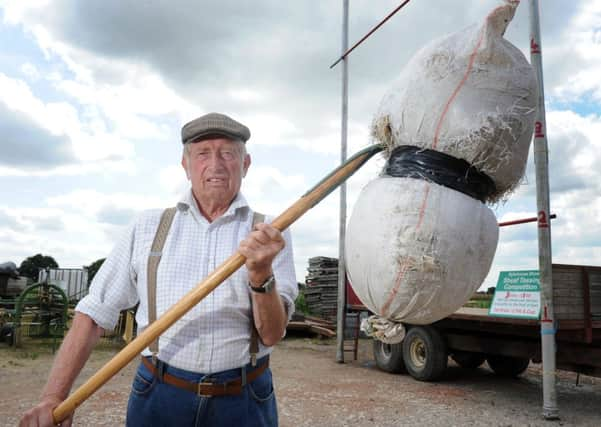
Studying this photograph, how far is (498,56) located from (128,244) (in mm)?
1375

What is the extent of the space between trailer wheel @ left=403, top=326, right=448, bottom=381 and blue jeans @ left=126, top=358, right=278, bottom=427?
231 inches

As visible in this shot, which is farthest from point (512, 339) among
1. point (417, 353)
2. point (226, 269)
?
point (226, 269)

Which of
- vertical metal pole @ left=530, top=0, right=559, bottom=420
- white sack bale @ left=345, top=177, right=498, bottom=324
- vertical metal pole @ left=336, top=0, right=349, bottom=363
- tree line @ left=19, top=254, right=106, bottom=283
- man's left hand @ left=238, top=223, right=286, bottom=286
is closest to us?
white sack bale @ left=345, top=177, right=498, bottom=324

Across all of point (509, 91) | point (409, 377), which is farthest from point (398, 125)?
point (409, 377)

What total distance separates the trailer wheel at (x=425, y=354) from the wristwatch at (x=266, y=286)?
20.2 feet

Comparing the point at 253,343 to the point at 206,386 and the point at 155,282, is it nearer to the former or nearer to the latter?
→ the point at 206,386

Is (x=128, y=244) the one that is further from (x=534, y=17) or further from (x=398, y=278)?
(x=534, y=17)

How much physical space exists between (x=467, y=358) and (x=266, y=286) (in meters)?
6.95

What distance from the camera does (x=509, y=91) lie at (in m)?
1.44

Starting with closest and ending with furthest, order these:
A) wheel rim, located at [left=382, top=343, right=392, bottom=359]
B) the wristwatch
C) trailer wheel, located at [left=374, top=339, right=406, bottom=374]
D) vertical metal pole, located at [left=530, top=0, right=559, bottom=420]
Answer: the wristwatch
vertical metal pole, located at [left=530, top=0, right=559, bottom=420]
trailer wheel, located at [left=374, top=339, right=406, bottom=374]
wheel rim, located at [left=382, top=343, right=392, bottom=359]

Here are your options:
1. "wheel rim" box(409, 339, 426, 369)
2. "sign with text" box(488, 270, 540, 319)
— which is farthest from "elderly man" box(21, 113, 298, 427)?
"wheel rim" box(409, 339, 426, 369)

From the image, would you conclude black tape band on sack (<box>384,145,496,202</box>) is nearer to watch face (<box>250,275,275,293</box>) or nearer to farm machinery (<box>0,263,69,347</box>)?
watch face (<box>250,275,275,293</box>)

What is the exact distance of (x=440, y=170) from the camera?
55.7 inches

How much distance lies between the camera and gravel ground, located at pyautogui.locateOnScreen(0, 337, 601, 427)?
5.63m
